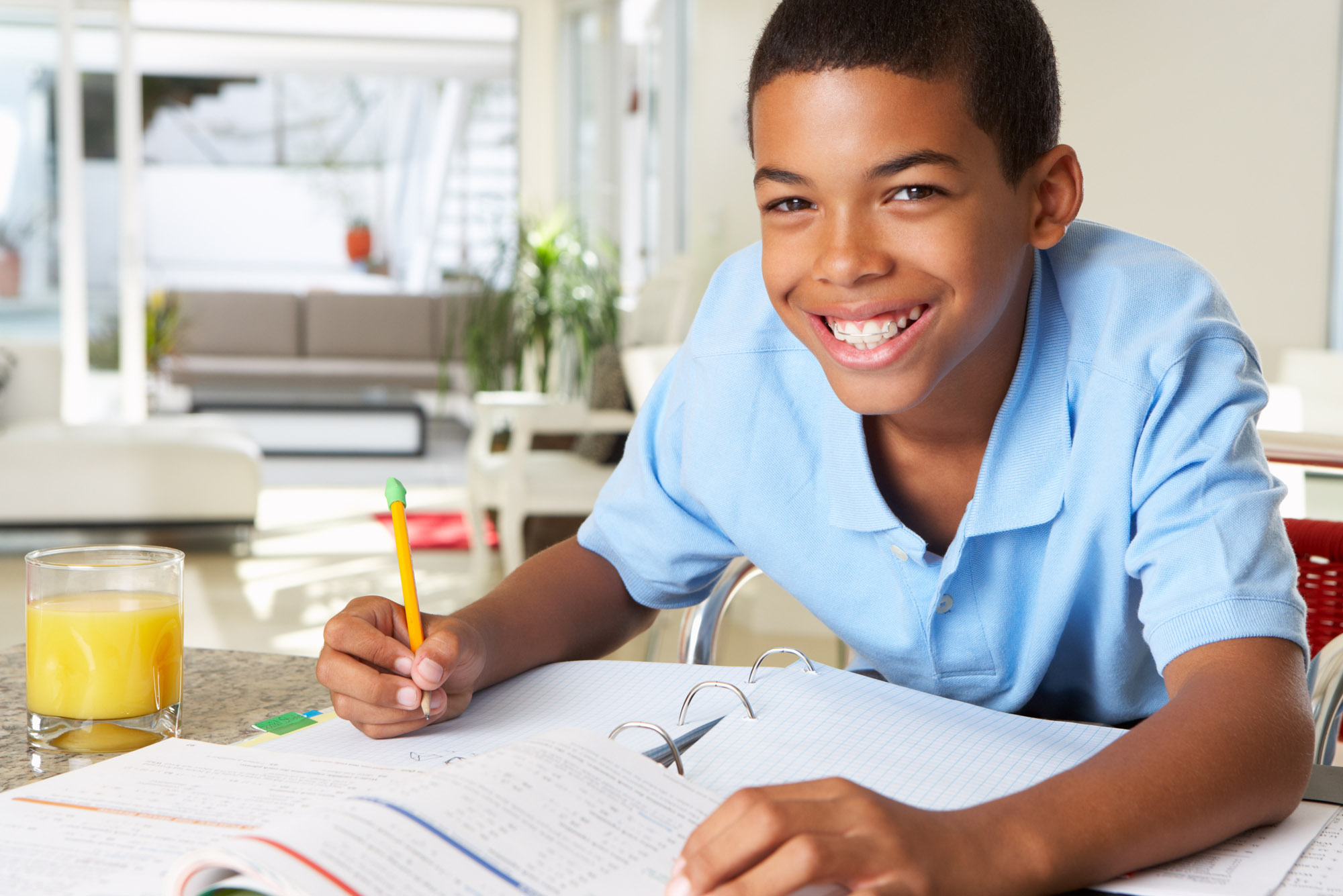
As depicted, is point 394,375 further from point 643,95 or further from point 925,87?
point 925,87

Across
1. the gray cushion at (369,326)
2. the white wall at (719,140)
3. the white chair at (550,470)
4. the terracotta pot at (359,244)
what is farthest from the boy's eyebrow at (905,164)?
the terracotta pot at (359,244)

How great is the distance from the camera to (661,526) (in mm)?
980

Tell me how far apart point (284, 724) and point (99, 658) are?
0.36ft

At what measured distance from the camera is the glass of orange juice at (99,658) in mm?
696

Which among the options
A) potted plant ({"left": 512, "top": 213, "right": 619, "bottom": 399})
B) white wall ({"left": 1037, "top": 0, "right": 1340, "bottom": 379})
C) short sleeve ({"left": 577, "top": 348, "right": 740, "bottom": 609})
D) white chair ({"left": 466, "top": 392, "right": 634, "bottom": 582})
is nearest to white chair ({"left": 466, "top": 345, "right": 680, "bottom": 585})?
white chair ({"left": 466, "top": 392, "right": 634, "bottom": 582})

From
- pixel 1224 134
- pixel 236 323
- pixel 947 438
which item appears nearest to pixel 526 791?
pixel 947 438

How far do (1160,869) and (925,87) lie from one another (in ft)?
1.40

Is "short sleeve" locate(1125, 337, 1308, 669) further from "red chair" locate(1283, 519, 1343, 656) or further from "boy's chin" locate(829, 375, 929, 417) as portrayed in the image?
"red chair" locate(1283, 519, 1343, 656)

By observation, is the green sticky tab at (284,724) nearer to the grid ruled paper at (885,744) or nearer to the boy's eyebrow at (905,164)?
the grid ruled paper at (885,744)

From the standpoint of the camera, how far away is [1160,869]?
0.57 m

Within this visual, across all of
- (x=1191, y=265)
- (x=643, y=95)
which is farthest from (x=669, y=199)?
(x=1191, y=265)

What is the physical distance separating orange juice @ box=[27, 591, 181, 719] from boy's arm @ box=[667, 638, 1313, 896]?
372mm

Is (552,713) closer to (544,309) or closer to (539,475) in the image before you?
(539,475)

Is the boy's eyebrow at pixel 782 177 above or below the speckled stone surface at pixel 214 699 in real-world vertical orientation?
above
